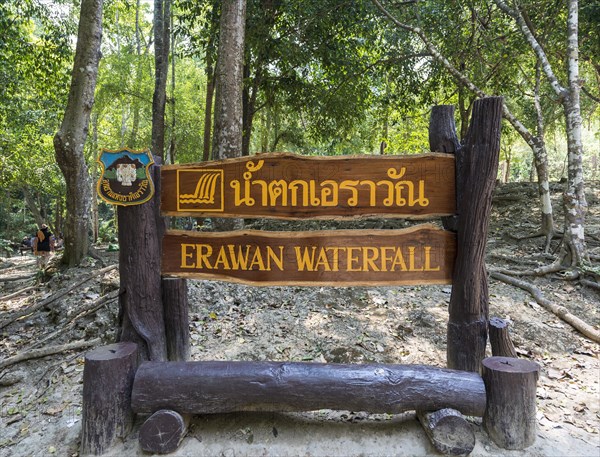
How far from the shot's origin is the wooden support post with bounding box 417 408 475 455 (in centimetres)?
244

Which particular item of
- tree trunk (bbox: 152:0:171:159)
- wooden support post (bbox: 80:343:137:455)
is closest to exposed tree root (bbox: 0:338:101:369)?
wooden support post (bbox: 80:343:137:455)

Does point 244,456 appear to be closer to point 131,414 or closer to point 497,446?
point 131,414

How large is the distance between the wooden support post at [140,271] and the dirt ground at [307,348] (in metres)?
0.68

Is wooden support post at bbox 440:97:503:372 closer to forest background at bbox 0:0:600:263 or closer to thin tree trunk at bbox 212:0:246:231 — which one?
thin tree trunk at bbox 212:0:246:231

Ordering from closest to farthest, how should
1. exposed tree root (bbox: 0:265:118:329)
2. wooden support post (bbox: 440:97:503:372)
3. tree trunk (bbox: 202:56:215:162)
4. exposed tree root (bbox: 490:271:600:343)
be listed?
wooden support post (bbox: 440:97:503:372) → exposed tree root (bbox: 490:271:600:343) → exposed tree root (bbox: 0:265:118:329) → tree trunk (bbox: 202:56:215:162)

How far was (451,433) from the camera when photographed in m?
2.47

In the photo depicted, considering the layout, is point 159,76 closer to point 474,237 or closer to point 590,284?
point 474,237

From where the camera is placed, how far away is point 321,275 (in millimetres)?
2873

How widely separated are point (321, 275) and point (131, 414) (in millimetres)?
1707

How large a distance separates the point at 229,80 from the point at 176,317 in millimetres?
4064

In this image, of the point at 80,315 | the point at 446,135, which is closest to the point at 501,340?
the point at 446,135

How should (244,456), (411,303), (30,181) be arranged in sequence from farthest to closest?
→ (30,181) < (411,303) < (244,456)

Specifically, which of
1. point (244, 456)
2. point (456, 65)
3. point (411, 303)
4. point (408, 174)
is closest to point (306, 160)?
point (408, 174)

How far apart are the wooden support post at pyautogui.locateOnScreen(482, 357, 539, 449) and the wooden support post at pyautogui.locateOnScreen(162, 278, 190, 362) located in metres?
2.36
